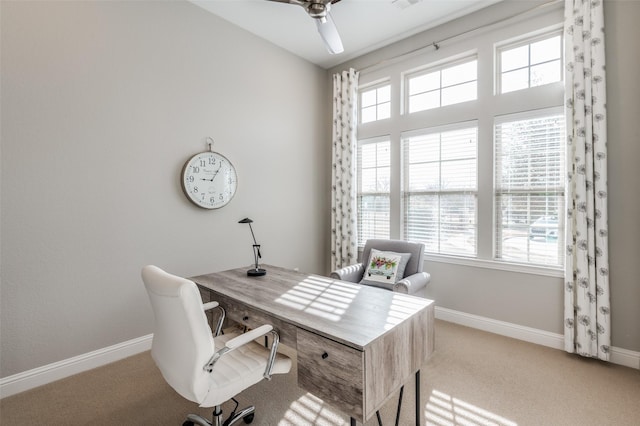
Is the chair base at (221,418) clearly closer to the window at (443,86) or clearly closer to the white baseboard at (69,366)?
the white baseboard at (69,366)

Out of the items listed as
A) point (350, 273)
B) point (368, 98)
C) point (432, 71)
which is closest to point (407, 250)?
point (350, 273)

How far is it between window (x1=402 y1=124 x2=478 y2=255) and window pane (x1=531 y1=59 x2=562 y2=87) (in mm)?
643

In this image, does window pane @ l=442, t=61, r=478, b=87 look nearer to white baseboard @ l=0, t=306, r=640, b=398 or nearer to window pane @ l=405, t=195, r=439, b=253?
window pane @ l=405, t=195, r=439, b=253

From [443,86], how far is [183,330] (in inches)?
139

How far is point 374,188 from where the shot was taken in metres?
4.08

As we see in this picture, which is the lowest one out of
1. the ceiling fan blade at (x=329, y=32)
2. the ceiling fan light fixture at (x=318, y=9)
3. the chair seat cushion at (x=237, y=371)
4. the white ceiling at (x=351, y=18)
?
the chair seat cushion at (x=237, y=371)

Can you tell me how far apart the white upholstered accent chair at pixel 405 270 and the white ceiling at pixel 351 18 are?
7.97 ft

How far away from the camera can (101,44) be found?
246 cm

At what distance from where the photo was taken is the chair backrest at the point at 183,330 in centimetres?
127

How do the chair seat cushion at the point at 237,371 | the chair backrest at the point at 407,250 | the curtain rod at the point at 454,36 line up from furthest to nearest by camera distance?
the chair backrest at the point at 407,250
the curtain rod at the point at 454,36
the chair seat cushion at the point at 237,371

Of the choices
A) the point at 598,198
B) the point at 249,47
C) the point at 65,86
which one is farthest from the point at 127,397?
the point at 598,198

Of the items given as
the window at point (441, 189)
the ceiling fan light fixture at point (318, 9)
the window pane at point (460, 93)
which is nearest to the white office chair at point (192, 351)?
the ceiling fan light fixture at point (318, 9)

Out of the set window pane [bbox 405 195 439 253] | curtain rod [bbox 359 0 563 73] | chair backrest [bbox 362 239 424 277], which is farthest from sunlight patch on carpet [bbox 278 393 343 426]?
curtain rod [bbox 359 0 563 73]

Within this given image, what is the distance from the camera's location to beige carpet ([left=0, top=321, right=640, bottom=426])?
72.8 inches
